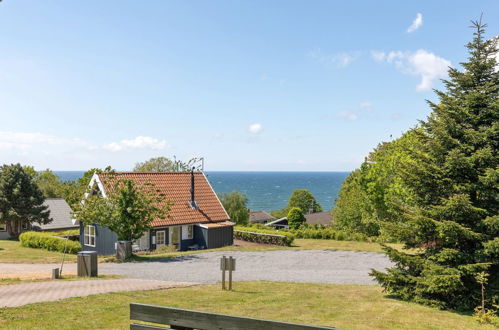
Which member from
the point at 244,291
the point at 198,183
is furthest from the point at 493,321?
the point at 198,183

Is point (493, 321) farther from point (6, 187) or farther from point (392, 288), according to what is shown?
point (6, 187)

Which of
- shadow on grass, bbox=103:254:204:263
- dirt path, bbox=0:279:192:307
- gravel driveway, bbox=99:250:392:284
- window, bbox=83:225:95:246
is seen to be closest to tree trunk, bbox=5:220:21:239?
window, bbox=83:225:95:246

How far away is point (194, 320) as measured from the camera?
464 centimetres

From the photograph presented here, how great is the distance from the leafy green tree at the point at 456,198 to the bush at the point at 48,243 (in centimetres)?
2276

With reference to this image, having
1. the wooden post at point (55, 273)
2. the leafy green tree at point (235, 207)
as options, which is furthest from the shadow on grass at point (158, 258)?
the leafy green tree at point (235, 207)

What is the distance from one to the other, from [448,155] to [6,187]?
45737 mm

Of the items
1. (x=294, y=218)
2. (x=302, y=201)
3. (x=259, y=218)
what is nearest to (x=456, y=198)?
(x=294, y=218)

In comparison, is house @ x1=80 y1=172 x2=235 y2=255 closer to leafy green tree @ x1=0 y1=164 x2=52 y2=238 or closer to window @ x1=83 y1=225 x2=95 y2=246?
window @ x1=83 y1=225 x2=95 y2=246

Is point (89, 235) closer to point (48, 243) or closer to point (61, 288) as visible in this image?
point (48, 243)

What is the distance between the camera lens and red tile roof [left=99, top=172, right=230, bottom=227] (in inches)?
1280

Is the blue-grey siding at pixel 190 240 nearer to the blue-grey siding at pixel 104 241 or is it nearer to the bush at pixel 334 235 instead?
the blue-grey siding at pixel 104 241

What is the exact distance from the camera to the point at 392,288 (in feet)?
45.4

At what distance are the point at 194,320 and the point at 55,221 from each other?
52.4 meters

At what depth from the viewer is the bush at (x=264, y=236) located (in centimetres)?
3472
